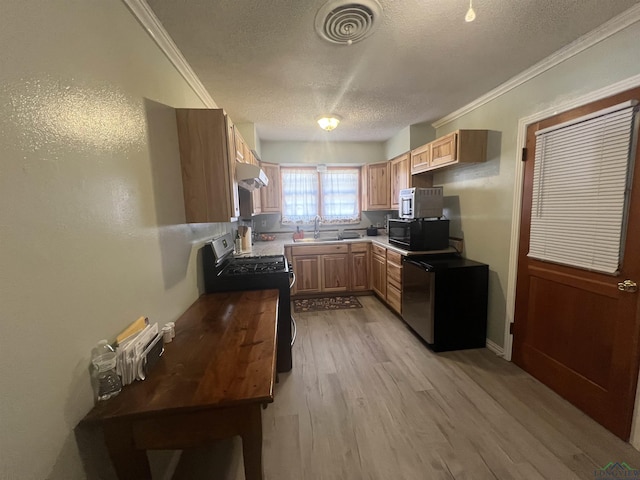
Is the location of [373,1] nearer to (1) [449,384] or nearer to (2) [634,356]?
(2) [634,356]

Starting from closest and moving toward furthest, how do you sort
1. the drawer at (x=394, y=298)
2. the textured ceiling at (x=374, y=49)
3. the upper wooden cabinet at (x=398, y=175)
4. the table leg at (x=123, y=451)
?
the table leg at (x=123, y=451)
the textured ceiling at (x=374, y=49)
the drawer at (x=394, y=298)
the upper wooden cabinet at (x=398, y=175)

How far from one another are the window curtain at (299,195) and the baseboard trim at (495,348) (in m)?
3.12

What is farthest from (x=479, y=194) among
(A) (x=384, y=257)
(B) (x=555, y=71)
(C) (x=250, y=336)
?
(C) (x=250, y=336)

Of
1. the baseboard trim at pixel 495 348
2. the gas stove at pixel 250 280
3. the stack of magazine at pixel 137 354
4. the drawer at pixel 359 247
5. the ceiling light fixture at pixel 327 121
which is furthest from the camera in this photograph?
the drawer at pixel 359 247

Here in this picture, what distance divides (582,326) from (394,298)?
1.79 meters

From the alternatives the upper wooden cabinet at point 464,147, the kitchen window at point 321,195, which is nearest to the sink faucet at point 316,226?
the kitchen window at point 321,195

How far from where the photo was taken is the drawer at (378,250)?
11.9 feet

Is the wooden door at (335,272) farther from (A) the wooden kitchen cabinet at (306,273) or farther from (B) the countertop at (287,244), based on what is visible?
(B) the countertop at (287,244)

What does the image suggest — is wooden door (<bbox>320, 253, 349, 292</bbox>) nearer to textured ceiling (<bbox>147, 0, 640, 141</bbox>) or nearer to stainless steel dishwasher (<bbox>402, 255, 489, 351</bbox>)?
stainless steel dishwasher (<bbox>402, 255, 489, 351</bbox>)

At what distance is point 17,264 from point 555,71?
3157 millimetres

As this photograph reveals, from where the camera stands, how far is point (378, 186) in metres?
4.31

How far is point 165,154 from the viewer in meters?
1.51

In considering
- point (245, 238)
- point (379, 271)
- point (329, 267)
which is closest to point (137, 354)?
point (245, 238)

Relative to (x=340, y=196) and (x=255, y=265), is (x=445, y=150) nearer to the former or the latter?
(x=340, y=196)
